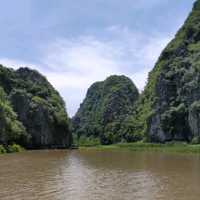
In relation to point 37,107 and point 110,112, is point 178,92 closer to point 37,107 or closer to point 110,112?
point 37,107

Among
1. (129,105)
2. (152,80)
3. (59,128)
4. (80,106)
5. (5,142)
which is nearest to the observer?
(5,142)

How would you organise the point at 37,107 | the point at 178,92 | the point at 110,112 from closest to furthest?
1. the point at 37,107
2. the point at 178,92
3. the point at 110,112

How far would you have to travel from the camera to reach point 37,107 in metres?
74.2

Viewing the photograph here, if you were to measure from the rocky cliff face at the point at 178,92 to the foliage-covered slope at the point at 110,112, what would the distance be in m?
20.5

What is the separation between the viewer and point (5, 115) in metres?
61.0

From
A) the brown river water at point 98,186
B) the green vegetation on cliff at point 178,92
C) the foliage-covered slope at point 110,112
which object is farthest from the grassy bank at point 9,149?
the foliage-covered slope at point 110,112

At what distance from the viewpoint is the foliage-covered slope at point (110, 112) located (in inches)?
4604

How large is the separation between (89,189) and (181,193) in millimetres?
4204

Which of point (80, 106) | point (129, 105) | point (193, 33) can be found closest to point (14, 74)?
point (193, 33)

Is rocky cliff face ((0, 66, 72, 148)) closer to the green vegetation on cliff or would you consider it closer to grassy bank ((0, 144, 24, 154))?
grassy bank ((0, 144, 24, 154))

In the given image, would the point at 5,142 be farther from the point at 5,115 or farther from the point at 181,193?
the point at 181,193

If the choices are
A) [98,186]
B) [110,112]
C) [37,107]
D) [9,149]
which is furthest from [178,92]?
[98,186]

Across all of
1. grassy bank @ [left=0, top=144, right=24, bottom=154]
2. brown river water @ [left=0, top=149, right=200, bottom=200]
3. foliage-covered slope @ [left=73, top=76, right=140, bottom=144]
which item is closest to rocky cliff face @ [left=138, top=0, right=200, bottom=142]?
foliage-covered slope @ [left=73, top=76, right=140, bottom=144]

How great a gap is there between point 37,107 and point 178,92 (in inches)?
1103
